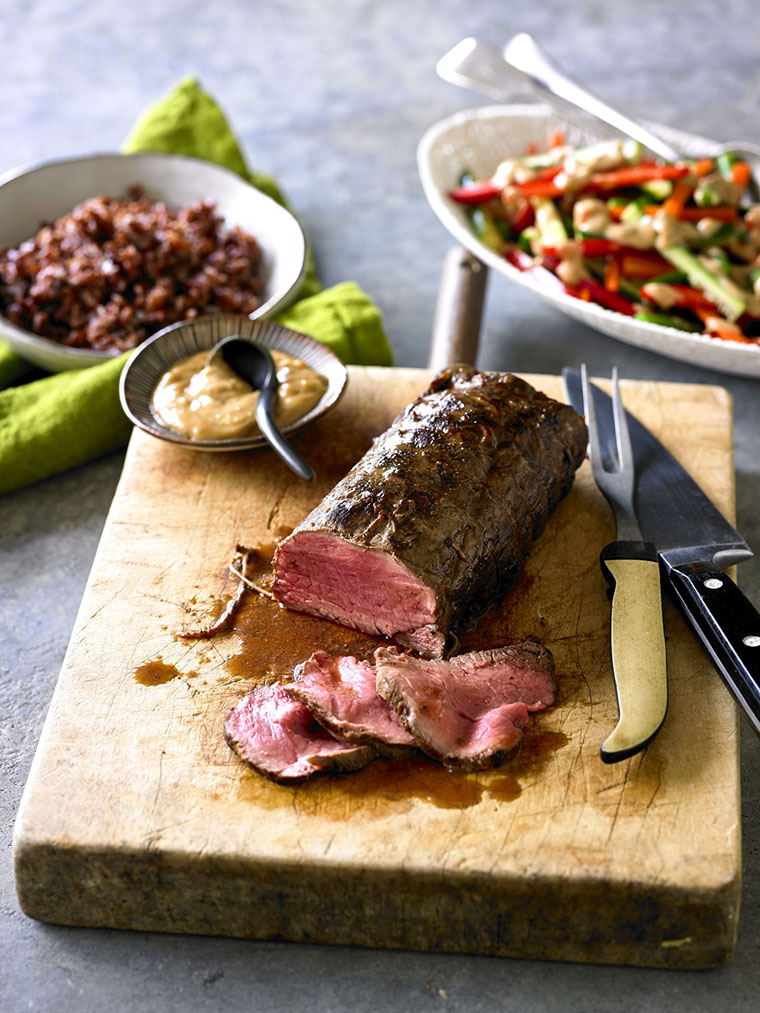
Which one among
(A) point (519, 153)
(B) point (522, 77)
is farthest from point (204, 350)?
(B) point (522, 77)

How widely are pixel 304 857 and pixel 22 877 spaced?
27.7 inches

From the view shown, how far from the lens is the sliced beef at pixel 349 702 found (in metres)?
2.82

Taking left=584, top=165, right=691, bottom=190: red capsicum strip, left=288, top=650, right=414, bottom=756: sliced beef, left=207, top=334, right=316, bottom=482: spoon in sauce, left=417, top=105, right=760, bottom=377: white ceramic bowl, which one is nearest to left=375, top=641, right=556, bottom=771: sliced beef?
left=288, top=650, right=414, bottom=756: sliced beef

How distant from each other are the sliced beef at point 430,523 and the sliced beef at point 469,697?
0.51 ft

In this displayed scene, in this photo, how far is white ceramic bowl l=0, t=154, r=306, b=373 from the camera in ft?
16.2

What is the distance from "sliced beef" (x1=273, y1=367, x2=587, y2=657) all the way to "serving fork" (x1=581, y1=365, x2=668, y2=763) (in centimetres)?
27

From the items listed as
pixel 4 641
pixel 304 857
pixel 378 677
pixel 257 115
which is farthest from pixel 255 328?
pixel 257 115

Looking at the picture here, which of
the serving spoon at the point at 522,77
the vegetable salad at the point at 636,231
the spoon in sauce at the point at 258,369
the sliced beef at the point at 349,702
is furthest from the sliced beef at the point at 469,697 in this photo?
the serving spoon at the point at 522,77

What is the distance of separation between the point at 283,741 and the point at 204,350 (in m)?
1.80

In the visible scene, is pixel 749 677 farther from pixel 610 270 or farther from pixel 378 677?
pixel 610 270

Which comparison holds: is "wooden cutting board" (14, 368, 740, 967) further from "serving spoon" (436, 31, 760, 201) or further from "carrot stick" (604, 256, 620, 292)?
"serving spoon" (436, 31, 760, 201)

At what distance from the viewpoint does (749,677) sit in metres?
2.84

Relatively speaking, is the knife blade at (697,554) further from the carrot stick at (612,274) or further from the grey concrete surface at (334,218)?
the carrot stick at (612,274)

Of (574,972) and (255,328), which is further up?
(255,328)
